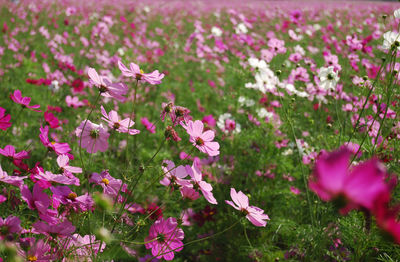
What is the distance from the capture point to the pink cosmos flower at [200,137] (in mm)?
1017

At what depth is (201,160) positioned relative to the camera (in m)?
2.00

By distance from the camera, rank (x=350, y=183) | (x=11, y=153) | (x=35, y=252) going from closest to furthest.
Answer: (x=350, y=183)
(x=35, y=252)
(x=11, y=153)

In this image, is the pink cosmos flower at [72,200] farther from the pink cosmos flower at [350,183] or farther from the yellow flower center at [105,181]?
the pink cosmos flower at [350,183]

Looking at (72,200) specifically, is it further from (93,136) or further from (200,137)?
(200,137)

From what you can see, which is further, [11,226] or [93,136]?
[93,136]

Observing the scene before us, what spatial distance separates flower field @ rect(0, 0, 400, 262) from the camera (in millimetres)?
894

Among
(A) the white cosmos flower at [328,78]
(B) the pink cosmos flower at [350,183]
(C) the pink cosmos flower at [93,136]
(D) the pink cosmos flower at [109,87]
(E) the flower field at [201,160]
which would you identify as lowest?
(E) the flower field at [201,160]

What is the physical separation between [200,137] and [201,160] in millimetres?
977

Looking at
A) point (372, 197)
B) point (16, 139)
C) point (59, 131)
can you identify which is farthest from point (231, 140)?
point (372, 197)

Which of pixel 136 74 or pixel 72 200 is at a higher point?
pixel 136 74

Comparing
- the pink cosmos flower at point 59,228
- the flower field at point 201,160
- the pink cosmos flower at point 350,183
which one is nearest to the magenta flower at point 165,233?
the flower field at point 201,160

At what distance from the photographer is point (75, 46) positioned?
3.93 metres

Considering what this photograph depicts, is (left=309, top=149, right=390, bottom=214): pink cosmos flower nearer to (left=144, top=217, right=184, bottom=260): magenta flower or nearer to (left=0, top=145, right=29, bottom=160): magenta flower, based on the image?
(left=144, top=217, right=184, bottom=260): magenta flower

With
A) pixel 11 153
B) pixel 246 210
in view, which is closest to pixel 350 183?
pixel 246 210
